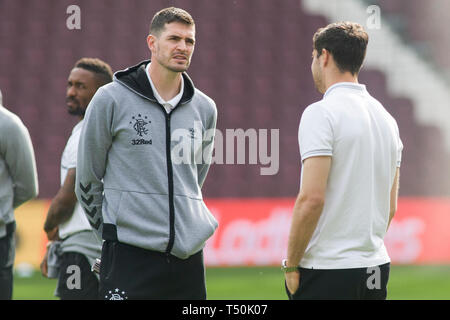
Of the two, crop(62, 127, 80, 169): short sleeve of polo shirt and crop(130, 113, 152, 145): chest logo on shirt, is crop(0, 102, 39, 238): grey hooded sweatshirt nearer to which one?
crop(62, 127, 80, 169): short sleeve of polo shirt

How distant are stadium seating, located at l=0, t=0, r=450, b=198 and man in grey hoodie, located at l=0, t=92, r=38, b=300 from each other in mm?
6506

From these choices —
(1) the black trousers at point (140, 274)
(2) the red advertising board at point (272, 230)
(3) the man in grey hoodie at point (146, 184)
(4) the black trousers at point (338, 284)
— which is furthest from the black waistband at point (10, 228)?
(2) the red advertising board at point (272, 230)

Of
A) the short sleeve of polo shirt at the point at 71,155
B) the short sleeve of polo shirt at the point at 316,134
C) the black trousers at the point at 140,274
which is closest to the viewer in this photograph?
the short sleeve of polo shirt at the point at 316,134

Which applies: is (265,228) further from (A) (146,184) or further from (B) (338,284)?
(B) (338,284)

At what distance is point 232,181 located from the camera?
10.1 meters

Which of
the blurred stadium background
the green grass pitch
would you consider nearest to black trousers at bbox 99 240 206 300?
the green grass pitch

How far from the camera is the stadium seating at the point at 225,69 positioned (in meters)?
10.2

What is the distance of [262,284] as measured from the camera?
7.89 m

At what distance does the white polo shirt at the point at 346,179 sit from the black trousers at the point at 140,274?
20.8 inches

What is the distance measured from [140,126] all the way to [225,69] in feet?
27.0

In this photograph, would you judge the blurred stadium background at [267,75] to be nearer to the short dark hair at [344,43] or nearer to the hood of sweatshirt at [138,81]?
the hood of sweatshirt at [138,81]

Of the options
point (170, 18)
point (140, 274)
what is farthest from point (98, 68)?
point (140, 274)
